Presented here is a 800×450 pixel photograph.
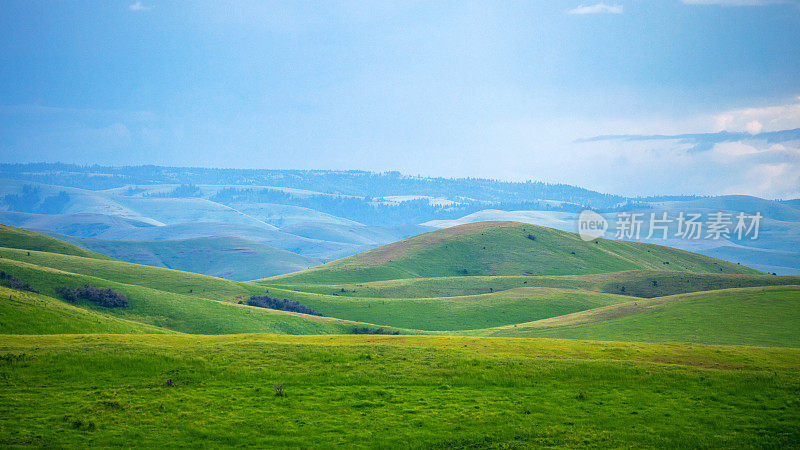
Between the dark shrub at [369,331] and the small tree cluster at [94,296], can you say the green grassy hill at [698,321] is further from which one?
the small tree cluster at [94,296]

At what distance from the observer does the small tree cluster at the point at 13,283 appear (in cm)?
7156

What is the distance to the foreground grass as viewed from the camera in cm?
2762

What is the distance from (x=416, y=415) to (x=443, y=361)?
27.9 ft

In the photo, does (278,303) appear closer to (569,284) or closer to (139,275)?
(139,275)

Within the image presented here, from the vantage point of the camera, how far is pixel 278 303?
369 feet

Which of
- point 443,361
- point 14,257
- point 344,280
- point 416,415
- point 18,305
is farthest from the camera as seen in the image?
point 344,280

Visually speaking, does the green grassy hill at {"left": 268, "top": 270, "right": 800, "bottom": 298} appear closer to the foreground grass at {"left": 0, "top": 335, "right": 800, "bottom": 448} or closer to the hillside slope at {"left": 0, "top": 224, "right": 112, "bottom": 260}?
the hillside slope at {"left": 0, "top": 224, "right": 112, "bottom": 260}

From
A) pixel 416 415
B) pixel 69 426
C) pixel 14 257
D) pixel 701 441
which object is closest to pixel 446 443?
pixel 416 415

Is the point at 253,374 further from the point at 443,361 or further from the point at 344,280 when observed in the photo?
the point at 344,280

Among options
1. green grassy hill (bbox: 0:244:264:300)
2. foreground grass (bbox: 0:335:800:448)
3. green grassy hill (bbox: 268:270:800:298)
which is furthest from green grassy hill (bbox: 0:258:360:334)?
green grassy hill (bbox: 268:270:800:298)

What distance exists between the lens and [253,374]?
3519 cm

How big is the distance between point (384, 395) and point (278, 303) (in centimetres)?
8363

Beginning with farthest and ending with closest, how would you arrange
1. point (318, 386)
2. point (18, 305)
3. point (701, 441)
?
point (18, 305) < point (318, 386) < point (701, 441)

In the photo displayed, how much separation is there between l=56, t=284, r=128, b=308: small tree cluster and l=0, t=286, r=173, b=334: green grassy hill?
45.8ft
